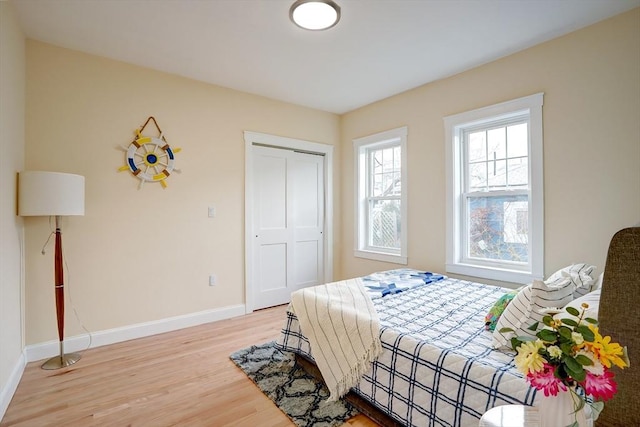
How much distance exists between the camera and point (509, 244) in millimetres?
2887

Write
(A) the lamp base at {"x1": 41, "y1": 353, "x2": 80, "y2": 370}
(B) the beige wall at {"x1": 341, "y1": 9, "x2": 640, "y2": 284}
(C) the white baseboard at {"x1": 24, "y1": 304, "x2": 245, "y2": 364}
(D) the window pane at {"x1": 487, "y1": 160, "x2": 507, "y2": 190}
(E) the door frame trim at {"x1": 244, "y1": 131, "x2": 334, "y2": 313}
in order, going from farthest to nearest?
(E) the door frame trim at {"x1": 244, "y1": 131, "x2": 334, "y2": 313}, (D) the window pane at {"x1": 487, "y1": 160, "x2": 507, "y2": 190}, (C) the white baseboard at {"x1": 24, "y1": 304, "x2": 245, "y2": 364}, (A) the lamp base at {"x1": 41, "y1": 353, "x2": 80, "y2": 370}, (B) the beige wall at {"x1": 341, "y1": 9, "x2": 640, "y2": 284}

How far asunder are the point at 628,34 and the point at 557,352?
2643mm

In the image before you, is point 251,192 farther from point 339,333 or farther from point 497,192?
point 497,192

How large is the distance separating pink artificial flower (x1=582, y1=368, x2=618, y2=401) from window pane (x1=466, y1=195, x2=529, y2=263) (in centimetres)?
229

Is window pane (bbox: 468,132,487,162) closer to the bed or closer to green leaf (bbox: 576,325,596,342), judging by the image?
the bed

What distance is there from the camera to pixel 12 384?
2.04m

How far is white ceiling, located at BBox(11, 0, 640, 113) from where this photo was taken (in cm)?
213

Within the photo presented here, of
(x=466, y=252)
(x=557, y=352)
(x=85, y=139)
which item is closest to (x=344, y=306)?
(x=557, y=352)

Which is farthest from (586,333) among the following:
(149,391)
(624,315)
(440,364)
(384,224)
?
(384,224)

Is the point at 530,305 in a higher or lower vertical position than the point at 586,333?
lower

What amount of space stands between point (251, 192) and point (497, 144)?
2.67 m

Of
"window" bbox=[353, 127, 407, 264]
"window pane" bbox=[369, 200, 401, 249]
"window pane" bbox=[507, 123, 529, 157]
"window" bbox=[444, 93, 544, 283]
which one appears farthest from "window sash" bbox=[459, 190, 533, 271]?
"window pane" bbox=[369, 200, 401, 249]

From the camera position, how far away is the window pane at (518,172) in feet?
9.14

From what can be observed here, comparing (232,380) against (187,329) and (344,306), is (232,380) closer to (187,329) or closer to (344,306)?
(344,306)
